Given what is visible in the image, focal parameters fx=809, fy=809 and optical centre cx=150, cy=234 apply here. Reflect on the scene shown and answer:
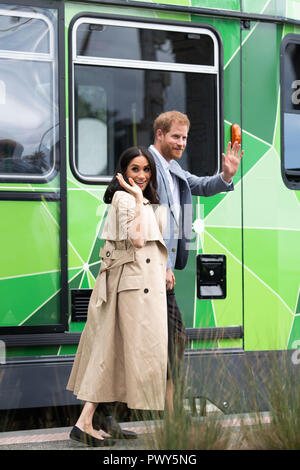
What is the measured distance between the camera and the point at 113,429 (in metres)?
4.68

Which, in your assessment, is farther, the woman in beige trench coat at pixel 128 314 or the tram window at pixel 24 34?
the tram window at pixel 24 34

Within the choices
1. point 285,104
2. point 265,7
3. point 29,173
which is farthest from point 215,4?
point 29,173

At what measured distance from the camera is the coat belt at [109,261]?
4.50 meters

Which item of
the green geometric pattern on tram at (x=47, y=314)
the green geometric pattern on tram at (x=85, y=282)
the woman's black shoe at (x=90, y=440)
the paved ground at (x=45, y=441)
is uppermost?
the green geometric pattern on tram at (x=85, y=282)

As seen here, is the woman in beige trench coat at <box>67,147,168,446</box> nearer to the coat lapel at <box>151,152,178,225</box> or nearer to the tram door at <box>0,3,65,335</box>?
the coat lapel at <box>151,152,178,225</box>

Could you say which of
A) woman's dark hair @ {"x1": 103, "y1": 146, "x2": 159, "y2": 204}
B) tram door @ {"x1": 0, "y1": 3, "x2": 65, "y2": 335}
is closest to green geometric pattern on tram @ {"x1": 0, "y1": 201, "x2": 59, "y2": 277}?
tram door @ {"x1": 0, "y1": 3, "x2": 65, "y2": 335}

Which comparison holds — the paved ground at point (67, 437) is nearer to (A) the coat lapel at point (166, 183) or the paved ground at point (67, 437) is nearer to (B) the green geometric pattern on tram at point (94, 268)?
(B) the green geometric pattern on tram at point (94, 268)

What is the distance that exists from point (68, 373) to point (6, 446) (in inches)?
25.1

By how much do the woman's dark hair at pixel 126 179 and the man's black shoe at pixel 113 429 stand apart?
127cm

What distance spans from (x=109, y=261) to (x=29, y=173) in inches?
35.6

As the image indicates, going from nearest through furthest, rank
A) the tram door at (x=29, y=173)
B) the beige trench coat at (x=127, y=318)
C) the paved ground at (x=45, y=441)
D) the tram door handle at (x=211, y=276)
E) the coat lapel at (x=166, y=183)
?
the beige trench coat at (x=127, y=318), the paved ground at (x=45, y=441), the coat lapel at (x=166, y=183), the tram door at (x=29, y=173), the tram door handle at (x=211, y=276)

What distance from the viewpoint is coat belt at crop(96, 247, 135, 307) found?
450cm

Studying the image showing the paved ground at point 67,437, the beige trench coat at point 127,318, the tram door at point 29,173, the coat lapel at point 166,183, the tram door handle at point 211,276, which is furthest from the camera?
the tram door handle at point 211,276

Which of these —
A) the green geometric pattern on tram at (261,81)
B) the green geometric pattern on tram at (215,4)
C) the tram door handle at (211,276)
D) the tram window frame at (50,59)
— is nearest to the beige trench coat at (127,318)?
the tram window frame at (50,59)
